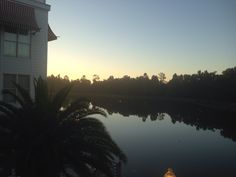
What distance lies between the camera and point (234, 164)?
36000mm

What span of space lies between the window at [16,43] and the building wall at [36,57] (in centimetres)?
23

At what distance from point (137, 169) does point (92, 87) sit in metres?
152

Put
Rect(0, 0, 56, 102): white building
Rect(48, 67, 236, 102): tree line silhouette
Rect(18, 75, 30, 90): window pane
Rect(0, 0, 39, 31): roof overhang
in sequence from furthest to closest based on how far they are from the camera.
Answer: Rect(48, 67, 236, 102): tree line silhouette, Rect(18, 75, 30, 90): window pane, Rect(0, 0, 56, 102): white building, Rect(0, 0, 39, 31): roof overhang

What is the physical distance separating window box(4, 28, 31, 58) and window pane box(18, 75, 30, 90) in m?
1.01

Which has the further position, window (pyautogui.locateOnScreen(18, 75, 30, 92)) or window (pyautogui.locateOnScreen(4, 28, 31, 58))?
window (pyautogui.locateOnScreen(18, 75, 30, 92))

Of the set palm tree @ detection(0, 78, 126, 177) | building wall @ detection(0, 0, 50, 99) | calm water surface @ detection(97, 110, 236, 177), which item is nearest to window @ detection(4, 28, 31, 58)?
building wall @ detection(0, 0, 50, 99)

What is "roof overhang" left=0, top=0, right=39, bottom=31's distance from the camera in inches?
615

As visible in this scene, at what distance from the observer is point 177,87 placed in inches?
5261

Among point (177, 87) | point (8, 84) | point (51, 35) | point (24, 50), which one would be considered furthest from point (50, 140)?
point (177, 87)

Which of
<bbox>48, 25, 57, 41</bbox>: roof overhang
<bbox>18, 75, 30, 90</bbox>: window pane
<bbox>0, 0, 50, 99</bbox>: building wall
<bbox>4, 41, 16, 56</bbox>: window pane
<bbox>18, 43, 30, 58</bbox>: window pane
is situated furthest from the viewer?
<bbox>48, 25, 57, 41</bbox>: roof overhang

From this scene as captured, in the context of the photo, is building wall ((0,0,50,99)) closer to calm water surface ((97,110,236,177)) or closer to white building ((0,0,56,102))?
white building ((0,0,56,102))

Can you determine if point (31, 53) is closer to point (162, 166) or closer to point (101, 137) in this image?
point (101, 137)

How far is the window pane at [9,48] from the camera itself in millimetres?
16219

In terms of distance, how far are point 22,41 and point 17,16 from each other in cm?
127
